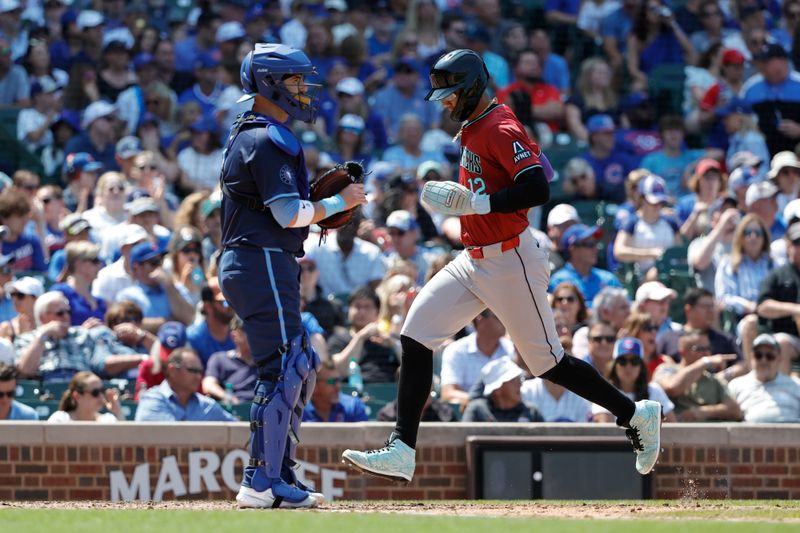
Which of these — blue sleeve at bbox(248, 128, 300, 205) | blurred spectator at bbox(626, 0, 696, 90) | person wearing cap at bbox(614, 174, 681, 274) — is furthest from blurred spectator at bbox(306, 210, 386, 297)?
blurred spectator at bbox(626, 0, 696, 90)

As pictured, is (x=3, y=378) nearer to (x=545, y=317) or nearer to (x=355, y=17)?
(x=545, y=317)

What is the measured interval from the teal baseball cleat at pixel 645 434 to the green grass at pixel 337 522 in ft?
1.24

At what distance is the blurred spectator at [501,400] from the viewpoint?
29.6 feet

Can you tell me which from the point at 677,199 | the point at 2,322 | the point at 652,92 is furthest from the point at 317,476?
the point at 652,92

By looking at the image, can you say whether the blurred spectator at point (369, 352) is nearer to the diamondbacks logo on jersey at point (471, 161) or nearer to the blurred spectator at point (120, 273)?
the blurred spectator at point (120, 273)

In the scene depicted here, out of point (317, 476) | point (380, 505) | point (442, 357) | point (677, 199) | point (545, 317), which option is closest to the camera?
point (545, 317)

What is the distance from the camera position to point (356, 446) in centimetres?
844

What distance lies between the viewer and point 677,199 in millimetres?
13633

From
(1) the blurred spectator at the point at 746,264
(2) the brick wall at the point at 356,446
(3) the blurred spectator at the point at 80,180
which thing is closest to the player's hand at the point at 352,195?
(2) the brick wall at the point at 356,446

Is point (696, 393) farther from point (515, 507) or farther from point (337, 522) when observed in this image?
point (337, 522)

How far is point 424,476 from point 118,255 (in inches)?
155

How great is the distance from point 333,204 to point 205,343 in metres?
3.86

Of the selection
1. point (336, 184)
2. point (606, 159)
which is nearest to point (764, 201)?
point (606, 159)

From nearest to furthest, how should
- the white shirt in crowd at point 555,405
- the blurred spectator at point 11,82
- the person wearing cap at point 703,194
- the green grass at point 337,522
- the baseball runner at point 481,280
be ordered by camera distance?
the green grass at point 337,522
the baseball runner at point 481,280
the white shirt in crowd at point 555,405
the person wearing cap at point 703,194
the blurred spectator at point 11,82
